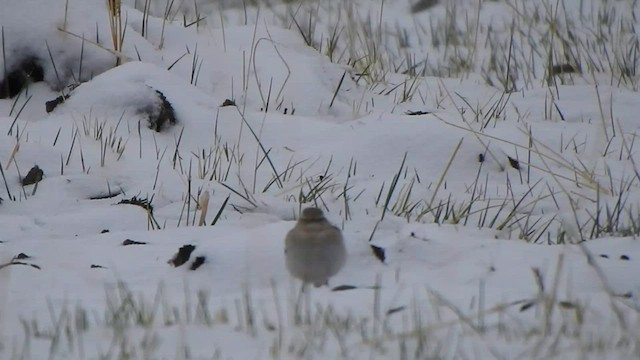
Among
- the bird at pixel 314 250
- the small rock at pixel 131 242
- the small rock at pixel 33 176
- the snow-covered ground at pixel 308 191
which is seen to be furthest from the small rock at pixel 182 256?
the small rock at pixel 33 176

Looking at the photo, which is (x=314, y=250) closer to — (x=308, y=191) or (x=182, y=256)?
(x=182, y=256)

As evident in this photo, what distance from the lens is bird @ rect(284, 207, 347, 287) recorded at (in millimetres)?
3355

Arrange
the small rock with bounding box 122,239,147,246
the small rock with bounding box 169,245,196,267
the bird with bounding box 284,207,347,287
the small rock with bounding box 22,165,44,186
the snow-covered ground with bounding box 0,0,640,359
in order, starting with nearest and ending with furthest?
the snow-covered ground with bounding box 0,0,640,359, the bird with bounding box 284,207,347,287, the small rock with bounding box 169,245,196,267, the small rock with bounding box 122,239,147,246, the small rock with bounding box 22,165,44,186

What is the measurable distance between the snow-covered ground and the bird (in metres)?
0.11

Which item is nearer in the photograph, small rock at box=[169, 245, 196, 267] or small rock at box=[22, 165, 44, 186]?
small rock at box=[169, 245, 196, 267]

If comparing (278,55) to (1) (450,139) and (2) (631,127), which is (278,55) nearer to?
(1) (450,139)

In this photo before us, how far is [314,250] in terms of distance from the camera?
3346mm

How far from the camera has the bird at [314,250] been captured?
336cm

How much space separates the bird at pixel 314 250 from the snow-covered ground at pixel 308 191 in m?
0.11

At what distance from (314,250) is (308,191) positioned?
1.67 m

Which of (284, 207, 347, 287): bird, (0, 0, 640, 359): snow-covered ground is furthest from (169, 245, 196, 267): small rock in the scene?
(284, 207, 347, 287): bird

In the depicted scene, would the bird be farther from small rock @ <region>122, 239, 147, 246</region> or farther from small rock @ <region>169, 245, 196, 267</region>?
small rock @ <region>122, 239, 147, 246</region>

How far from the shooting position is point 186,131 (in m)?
5.65

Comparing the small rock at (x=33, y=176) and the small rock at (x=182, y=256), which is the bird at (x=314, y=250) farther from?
the small rock at (x=33, y=176)
